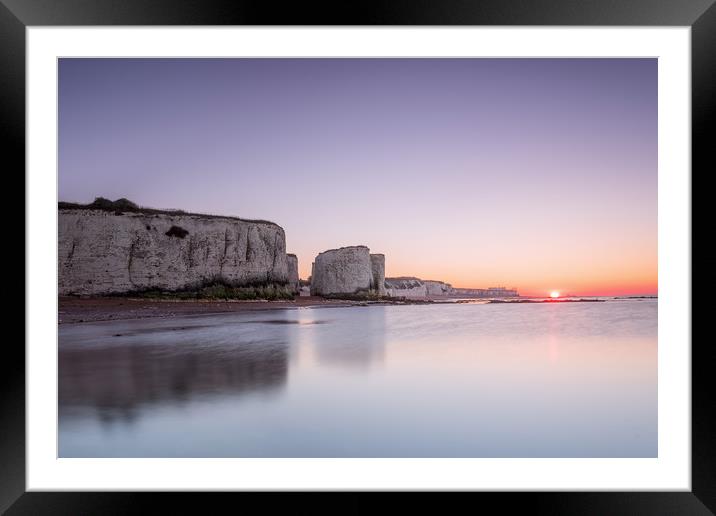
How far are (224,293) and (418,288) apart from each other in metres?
40.4

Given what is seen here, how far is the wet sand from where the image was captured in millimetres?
12977

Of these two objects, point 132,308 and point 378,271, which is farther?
point 378,271

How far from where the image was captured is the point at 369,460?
2.34 m

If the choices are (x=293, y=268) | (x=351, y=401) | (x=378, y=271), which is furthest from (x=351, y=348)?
(x=378, y=271)

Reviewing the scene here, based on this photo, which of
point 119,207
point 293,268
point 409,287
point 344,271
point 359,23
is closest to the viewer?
point 359,23

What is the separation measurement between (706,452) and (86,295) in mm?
19900

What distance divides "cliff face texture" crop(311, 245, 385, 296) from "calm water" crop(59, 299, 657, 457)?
84.8ft

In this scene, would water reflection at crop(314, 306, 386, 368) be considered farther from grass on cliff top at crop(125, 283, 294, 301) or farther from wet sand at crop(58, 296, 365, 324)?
grass on cliff top at crop(125, 283, 294, 301)

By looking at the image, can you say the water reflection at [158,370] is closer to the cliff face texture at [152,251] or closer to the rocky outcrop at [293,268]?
the cliff face texture at [152,251]

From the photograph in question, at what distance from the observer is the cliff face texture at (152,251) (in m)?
17.6

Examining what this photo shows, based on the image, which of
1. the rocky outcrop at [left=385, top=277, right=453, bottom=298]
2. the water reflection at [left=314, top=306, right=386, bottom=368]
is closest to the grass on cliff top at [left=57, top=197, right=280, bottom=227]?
the water reflection at [left=314, top=306, right=386, bottom=368]

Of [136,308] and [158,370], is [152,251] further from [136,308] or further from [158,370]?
[158,370]

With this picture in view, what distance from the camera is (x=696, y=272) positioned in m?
2.05

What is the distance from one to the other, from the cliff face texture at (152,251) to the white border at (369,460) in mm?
17757
